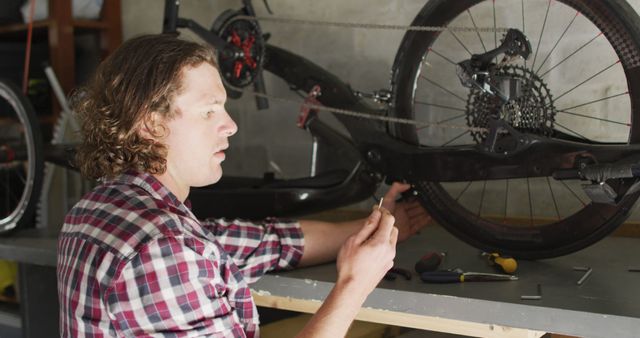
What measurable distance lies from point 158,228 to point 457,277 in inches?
22.1

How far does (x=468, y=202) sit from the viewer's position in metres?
2.03

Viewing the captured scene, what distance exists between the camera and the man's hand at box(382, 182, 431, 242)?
1699 millimetres

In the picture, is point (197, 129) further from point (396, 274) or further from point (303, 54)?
point (303, 54)

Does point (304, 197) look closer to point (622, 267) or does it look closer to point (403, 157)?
point (403, 157)

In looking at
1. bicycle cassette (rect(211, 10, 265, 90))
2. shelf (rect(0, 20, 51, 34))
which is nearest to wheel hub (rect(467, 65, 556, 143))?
bicycle cassette (rect(211, 10, 265, 90))

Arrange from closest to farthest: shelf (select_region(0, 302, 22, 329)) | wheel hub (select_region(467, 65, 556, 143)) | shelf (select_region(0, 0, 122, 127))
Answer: wheel hub (select_region(467, 65, 556, 143)) → shelf (select_region(0, 302, 22, 329)) → shelf (select_region(0, 0, 122, 127))

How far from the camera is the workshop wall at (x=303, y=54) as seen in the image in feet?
7.16

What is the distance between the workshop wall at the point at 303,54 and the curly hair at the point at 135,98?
968mm

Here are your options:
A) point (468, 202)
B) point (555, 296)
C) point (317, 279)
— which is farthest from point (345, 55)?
point (555, 296)

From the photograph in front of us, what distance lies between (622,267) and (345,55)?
105 cm

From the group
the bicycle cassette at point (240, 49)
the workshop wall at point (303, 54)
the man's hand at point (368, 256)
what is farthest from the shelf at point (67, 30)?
the man's hand at point (368, 256)

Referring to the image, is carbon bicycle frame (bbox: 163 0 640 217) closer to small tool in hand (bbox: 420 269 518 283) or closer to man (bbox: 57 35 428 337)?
small tool in hand (bbox: 420 269 518 283)

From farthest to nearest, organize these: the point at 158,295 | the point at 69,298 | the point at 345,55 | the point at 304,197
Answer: the point at 345,55 → the point at 304,197 → the point at 69,298 → the point at 158,295

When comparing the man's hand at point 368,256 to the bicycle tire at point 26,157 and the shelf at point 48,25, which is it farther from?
the shelf at point 48,25
